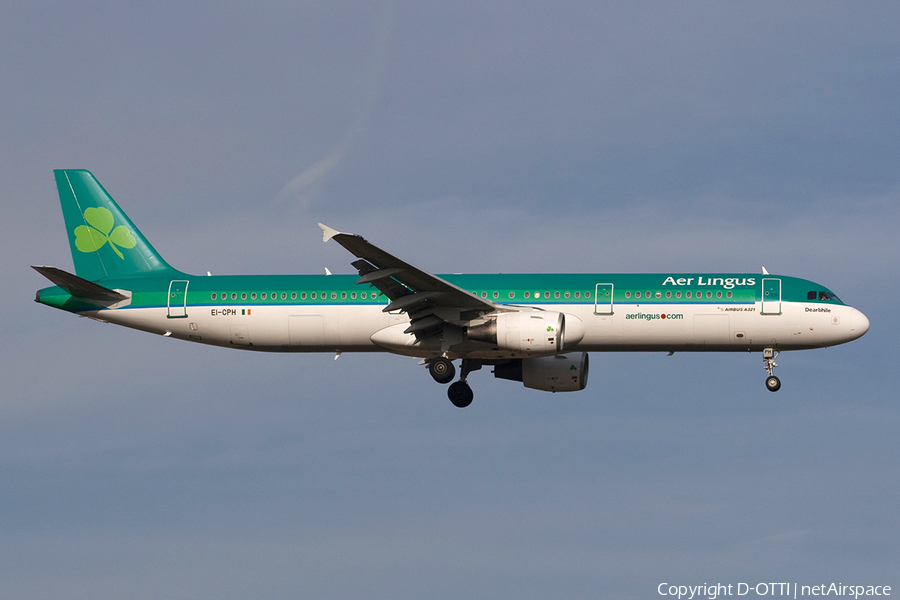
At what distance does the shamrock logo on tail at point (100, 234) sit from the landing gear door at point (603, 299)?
18.4 metres

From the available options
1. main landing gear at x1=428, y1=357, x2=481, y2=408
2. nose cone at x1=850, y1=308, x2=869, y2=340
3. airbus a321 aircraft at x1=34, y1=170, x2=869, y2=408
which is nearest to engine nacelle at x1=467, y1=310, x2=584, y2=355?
airbus a321 aircraft at x1=34, y1=170, x2=869, y2=408

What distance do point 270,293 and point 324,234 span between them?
8.41 metres

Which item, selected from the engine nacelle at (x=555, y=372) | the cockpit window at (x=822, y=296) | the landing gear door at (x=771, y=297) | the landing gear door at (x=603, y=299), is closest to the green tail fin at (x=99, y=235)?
the engine nacelle at (x=555, y=372)

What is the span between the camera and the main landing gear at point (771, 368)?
3944 centimetres

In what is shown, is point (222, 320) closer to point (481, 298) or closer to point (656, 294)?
point (481, 298)

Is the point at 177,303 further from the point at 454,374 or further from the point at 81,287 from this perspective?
the point at 454,374

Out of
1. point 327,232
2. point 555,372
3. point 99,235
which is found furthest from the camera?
point 99,235

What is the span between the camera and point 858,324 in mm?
39156

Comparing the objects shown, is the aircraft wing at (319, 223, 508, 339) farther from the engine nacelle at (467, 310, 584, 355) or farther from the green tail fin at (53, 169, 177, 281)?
the green tail fin at (53, 169, 177, 281)

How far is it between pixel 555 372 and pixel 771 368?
7.87 metres

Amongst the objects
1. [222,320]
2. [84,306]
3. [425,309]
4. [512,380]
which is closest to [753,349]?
[512,380]

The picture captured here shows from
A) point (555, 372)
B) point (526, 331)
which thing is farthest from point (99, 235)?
point (555, 372)

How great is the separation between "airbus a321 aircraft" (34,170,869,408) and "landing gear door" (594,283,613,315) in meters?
0.04

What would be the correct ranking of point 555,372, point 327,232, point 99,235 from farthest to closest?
point 99,235
point 555,372
point 327,232
